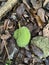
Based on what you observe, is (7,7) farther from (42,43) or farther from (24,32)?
(42,43)

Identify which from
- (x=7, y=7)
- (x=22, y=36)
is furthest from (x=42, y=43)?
(x=7, y=7)

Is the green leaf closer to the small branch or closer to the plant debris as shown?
the plant debris

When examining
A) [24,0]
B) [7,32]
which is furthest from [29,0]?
[7,32]

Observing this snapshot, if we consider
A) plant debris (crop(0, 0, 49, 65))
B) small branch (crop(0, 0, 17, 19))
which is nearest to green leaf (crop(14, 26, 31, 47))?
plant debris (crop(0, 0, 49, 65))

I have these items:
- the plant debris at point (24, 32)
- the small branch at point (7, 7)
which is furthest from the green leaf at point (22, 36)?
the small branch at point (7, 7)

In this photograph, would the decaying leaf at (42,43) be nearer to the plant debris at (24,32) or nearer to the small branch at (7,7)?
the plant debris at (24,32)

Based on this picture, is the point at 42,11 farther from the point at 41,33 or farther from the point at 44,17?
the point at 41,33

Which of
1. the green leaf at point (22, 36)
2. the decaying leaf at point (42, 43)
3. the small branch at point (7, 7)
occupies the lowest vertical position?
the decaying leaf at point (42, 43)

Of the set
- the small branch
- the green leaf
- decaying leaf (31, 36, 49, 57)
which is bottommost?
decaying leaf (31, 36, 49, 57)
